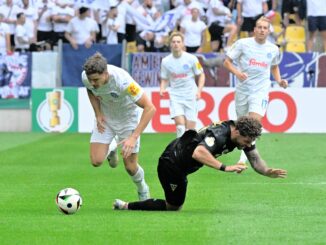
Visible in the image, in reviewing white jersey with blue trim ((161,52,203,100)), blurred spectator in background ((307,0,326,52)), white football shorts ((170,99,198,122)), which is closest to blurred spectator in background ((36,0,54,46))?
blurred spectator in background ((307,0,326,52))

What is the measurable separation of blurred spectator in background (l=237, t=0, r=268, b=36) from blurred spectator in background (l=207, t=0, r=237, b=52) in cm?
33

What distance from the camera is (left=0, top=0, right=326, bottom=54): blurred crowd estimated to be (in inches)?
1072

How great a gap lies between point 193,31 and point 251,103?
10.6 meters

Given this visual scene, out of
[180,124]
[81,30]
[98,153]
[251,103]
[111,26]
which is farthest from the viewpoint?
[111,26]

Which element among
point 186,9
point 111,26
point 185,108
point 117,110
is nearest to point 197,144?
point 117,110

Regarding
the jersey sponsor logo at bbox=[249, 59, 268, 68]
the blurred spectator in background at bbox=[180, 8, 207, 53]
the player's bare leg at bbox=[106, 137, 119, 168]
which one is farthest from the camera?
the blurred spectator in background at bbox=[180, 8, 207, 53]

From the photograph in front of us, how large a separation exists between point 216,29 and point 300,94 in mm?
3155

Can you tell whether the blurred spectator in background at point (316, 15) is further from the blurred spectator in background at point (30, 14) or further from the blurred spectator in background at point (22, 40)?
the blurred spectator in background at point (22, 40)

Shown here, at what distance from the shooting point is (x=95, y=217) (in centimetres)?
1088

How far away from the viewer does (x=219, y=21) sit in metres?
27.3

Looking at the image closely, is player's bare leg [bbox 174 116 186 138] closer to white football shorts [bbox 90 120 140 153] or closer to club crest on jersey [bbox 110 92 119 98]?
white football shorts [bbox 90 120 140 153]

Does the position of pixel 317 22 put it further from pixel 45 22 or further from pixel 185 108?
pixel 185 108

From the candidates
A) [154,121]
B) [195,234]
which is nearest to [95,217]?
[195,234]

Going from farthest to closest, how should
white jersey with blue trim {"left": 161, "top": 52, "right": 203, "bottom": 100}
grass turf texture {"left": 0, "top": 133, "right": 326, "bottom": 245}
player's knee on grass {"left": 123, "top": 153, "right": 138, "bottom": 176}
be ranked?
white jersey with blue trim {"left": 161, "top": 52, "right": 203, "bottom": 100} → player's knee on grass {"left": 123, "top": 153, "right": 138, "bottom": 176} → grass turf texture {"left": 0, "top": 133, "right": 326, "bottom": 245}
